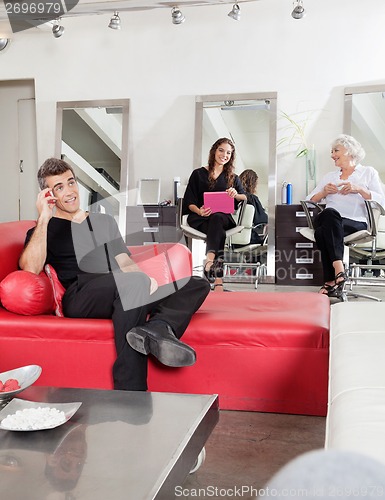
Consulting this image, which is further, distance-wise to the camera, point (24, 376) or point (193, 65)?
point (193, 65)

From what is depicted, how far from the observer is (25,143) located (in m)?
7.83

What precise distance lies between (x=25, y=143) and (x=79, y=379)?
602 cm

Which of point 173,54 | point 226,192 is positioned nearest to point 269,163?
point 226,192

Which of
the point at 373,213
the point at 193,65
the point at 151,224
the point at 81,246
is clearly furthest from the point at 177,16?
the point at 81,246

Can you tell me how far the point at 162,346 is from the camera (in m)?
2.20

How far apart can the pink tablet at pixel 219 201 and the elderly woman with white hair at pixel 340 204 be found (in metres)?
0.76

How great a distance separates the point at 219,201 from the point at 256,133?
151cm

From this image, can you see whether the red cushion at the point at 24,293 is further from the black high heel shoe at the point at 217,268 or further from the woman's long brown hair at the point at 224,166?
the woman's long brown hair at the point at 224,166

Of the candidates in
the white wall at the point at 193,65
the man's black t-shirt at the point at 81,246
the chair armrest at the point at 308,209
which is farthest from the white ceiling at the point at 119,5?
the man's black t-shirt at the point at 81,246

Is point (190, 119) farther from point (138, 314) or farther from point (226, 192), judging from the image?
point (138, 314)

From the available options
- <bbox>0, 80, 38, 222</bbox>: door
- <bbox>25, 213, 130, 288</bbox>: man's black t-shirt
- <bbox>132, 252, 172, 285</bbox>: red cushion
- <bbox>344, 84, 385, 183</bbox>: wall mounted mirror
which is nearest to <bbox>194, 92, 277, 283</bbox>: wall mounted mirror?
<bbox>344, 84, 385, 183</bbox>: wall mounted mirror

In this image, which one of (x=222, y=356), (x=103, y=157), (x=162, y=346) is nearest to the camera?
(x=162, y=346)

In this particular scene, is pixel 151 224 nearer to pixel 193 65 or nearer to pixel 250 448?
pixel 193 65

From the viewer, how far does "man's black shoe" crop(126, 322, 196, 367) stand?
219cm
